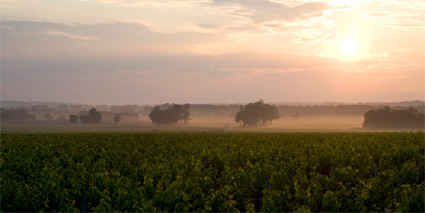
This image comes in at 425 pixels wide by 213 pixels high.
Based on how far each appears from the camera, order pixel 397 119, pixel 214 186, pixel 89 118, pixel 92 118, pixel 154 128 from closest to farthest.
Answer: pixel 214 186, pixel 397 119, pixel 154 128, pixel 89 118, pixel 92 118

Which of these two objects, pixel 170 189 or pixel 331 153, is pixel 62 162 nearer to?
pixel 170 189

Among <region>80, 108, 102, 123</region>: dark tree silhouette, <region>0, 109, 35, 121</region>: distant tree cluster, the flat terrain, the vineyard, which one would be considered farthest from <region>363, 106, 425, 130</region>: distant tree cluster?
<region>0, 109, 35, 121</region>: distant tree cluster

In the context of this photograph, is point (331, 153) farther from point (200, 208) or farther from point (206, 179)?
point (200, 208)

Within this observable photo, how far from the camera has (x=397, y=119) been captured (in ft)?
360

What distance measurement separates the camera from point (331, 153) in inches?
930

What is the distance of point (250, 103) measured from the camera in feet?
431

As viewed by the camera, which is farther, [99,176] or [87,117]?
[87,117]

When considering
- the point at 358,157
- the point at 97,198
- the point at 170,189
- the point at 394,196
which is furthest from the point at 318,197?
the point at 358,157

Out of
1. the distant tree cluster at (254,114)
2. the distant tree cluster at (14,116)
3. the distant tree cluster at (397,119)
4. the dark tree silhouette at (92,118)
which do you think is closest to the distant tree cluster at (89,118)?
the dark tree silhouette at (92,118)

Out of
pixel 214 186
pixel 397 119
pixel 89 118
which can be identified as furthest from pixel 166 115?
pixel 214 186

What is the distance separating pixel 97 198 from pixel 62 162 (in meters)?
8.30

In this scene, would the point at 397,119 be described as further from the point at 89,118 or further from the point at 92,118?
the point at 89,118

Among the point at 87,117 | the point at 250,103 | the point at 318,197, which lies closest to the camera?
the point at 318,197

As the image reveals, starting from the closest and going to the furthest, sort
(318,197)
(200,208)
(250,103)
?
1. (200,208)
2. (318,197)
3. (250,103)
